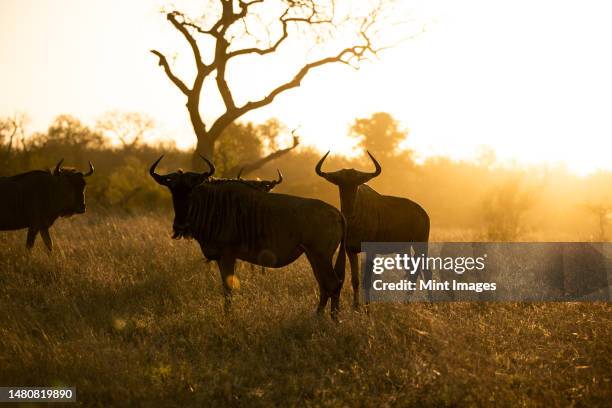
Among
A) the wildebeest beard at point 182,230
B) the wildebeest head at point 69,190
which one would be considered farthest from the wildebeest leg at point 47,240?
the wildebeest beard at point 182,230

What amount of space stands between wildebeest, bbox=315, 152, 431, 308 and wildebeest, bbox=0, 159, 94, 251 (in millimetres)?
5877

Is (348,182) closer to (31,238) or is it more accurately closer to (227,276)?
(227,276)

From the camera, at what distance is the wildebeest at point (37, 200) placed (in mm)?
11266

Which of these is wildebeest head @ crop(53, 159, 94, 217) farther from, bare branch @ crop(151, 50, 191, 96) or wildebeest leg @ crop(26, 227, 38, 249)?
bare branch @ crop(151, 50, 191, 96)

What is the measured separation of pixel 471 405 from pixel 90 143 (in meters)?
60.1

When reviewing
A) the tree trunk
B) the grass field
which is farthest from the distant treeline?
the grass field

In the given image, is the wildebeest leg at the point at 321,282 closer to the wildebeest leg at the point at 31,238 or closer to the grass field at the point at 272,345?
the grass field at the point at 272,345

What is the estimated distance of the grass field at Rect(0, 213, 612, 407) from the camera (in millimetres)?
5484

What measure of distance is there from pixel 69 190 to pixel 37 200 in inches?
26.2

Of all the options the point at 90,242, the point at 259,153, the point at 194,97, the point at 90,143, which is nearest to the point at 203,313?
the point at 90,242

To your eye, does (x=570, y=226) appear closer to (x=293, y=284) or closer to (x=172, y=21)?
(x=172, y=21)

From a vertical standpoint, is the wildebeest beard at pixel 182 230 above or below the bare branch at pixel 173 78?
below

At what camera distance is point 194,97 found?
1633 cm

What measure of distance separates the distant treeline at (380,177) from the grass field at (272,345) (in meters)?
10.6
